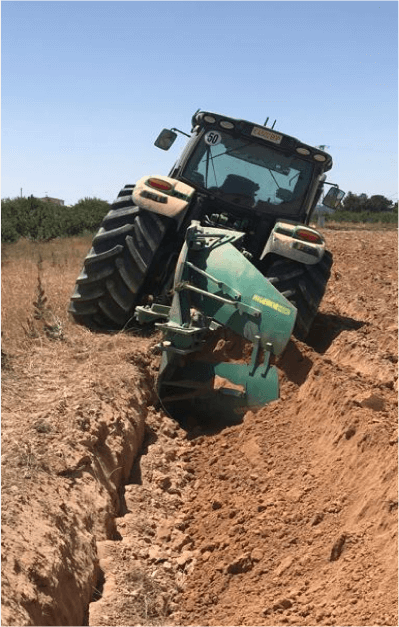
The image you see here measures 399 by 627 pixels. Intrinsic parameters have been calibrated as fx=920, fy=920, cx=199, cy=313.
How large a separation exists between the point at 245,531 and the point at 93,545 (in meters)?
0.99

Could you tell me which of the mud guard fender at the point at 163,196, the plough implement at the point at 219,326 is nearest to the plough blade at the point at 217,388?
the plough implement at the point at 219,326

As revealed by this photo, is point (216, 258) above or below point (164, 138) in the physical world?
below

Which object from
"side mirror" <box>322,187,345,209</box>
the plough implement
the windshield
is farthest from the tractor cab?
the plough implement

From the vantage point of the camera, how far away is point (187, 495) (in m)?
6.36

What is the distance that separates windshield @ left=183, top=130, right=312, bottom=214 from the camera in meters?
9.36

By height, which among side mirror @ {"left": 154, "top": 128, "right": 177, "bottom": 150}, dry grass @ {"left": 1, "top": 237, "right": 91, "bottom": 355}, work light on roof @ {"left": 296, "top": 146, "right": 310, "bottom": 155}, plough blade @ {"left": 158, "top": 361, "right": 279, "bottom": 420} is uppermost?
work light on roof @ {"left": 296, "top": 146, "right": 310, "bottom": 155}

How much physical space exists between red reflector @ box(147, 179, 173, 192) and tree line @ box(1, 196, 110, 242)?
53.4ft

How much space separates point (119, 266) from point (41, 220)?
18.8m

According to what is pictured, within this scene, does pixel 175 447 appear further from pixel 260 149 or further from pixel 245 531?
pixel 260 149

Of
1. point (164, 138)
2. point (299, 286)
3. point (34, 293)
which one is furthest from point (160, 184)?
point (34, 293)

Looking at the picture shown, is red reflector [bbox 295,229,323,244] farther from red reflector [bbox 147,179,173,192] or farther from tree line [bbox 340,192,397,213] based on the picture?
tree line [bbox 340,192,397,213]

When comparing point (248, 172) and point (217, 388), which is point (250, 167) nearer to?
point (248, 172)

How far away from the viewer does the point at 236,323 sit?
732 cm

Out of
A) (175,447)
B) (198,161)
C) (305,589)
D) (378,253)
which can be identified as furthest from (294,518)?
(378,253)
